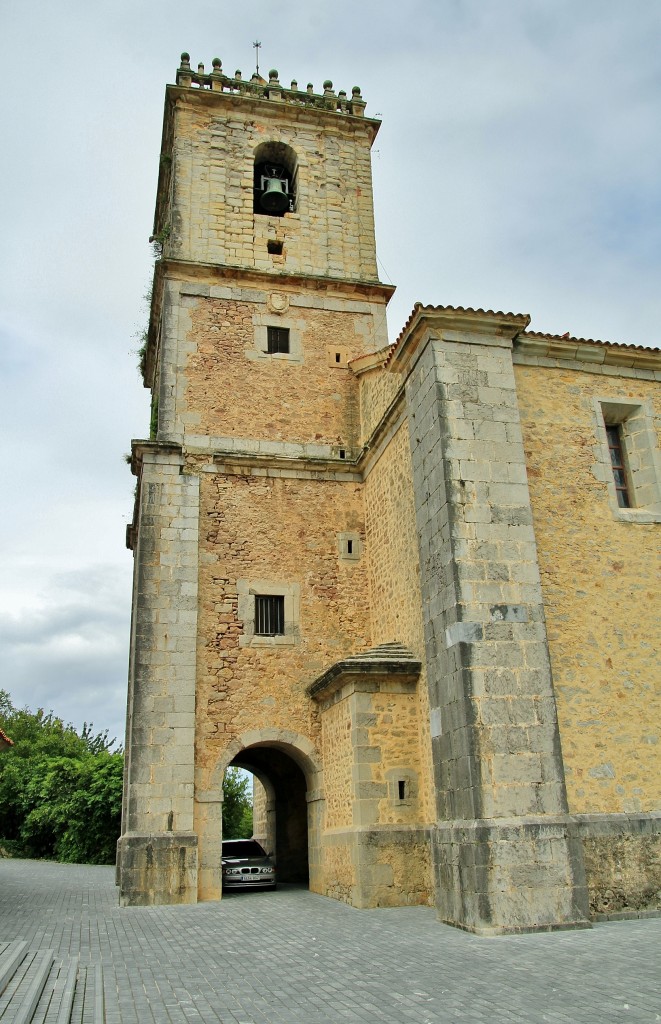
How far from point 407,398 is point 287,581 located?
400 cm

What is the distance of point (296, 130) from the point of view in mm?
17969

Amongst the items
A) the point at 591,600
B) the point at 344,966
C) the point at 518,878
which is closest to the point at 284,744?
the point at 518,878

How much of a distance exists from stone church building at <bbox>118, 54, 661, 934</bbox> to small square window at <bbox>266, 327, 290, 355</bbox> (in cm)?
4

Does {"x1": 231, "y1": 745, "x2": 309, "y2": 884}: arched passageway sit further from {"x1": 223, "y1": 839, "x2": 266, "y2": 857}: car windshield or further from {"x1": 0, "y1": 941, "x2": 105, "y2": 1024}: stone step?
{"x1": 0, "y1": 941, "x2": 105, "y2": 1024}: stone step

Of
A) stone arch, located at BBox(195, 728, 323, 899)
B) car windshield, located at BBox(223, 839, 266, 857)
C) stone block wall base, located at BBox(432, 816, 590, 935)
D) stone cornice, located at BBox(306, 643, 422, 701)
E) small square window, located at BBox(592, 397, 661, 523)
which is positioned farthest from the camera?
car windshield, located at BBox(223, 839, 266, 857)

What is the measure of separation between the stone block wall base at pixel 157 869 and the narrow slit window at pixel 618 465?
25.5 ft

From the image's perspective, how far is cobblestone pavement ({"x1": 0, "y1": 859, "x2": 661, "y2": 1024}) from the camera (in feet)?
17.5

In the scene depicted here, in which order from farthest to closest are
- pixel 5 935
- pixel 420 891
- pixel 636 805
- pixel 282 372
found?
pixel 282 372 → pixel 420 891 → pixel 636 805 → pixel 5 935

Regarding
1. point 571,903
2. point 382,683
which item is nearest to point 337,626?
point 382,683

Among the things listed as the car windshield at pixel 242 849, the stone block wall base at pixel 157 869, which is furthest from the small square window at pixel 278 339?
the car windshield at pixel 242 849

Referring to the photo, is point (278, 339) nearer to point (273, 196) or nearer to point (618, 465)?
point (273, 196)

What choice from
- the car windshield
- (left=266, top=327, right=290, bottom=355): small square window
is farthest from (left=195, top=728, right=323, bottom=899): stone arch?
(left=266, top=327, right=290, bottom=355): small square window

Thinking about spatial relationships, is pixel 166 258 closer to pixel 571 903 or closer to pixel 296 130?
pixel 296 130

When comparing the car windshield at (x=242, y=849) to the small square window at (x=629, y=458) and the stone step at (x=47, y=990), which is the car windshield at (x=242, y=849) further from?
the small square window at (x=629, y=458)
